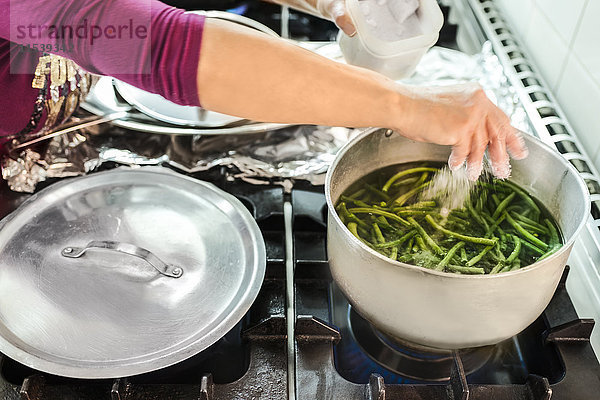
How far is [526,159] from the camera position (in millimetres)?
781

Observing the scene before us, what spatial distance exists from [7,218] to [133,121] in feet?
0.90

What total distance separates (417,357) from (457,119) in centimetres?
32

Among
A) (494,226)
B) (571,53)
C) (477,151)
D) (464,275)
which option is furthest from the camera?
(571,53)

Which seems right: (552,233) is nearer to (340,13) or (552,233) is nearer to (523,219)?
(523,219)

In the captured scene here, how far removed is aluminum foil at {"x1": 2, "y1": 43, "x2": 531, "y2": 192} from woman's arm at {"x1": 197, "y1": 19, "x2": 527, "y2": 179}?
335 mm

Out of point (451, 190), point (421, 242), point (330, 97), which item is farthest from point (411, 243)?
point (330, 97)

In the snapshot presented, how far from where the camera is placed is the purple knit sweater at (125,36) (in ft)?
1.98

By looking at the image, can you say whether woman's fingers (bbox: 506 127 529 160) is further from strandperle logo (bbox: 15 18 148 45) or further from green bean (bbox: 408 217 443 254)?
strandperle logo (bbox: 15 18 148 45)

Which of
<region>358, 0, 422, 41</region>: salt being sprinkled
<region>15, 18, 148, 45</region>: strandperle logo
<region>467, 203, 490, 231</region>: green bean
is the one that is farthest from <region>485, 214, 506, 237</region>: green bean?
<region>15, 18, 148, 45</region>: strandperle logo

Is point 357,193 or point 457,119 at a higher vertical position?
point 457,119

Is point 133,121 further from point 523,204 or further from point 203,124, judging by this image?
point 523,204

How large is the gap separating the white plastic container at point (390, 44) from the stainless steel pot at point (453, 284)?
0.25 m

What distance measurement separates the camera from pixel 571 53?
0.96m

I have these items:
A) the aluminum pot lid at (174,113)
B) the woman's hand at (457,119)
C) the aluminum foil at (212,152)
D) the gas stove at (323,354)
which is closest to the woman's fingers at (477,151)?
the woman's hand at (457,119)
